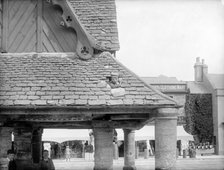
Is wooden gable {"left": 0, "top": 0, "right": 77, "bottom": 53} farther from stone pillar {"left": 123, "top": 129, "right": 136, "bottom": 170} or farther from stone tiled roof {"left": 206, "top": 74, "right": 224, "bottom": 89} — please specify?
stone tiled roof {"left": 206, "top": 74, "right": 224, "bottom": 89}

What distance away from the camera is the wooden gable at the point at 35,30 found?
1149 centimetres

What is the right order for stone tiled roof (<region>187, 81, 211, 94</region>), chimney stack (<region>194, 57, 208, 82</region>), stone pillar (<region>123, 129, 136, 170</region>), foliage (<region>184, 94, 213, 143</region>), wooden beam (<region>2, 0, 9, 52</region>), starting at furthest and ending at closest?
1. chimney stack (<region>194, 57, 208, 82</region>)
2. stone tiled roof (<region>187, 81, 211, 94</region>)
3. foliage (<region>184, 94, 213, 143</region>)
4. stone pillar (<region>123, 129, 136, 170</region>)
5. wooden beam (<region>2, 0, 9, 52</region>)

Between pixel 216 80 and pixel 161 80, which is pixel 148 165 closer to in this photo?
pixel 216 80

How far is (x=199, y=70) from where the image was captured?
164 feet

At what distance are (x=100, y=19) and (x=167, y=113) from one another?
3.60 m

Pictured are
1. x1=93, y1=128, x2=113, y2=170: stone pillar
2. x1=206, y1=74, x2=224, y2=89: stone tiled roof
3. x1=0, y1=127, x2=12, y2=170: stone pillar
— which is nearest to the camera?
x1=93, y1=128, x2=113, y2=170: stone pillar

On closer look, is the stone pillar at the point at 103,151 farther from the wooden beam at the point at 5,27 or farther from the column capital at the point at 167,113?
the wooden beam at the point at 5,27

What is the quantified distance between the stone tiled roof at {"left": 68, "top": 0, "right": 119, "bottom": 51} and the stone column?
2.41m

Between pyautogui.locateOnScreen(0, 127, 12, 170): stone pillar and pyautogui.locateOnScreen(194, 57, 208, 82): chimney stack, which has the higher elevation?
pyautogui.locateOnScreen(194, 57, 208, 82): chimney stack

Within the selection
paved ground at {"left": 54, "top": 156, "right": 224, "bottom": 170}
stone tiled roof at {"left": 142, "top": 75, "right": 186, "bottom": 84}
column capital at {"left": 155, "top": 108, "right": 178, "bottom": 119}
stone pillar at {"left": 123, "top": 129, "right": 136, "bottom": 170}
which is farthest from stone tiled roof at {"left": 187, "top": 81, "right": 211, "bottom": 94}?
column capital at {"left": 155, "top": 108, "right": 178, "bottom": 119}

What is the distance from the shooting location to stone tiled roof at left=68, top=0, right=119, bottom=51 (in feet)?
38.2

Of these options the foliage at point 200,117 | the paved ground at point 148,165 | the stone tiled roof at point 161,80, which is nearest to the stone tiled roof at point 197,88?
the foliage at point 200,117

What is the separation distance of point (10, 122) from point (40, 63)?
2.09 meters

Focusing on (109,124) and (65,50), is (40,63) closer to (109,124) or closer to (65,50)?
(65,50)
